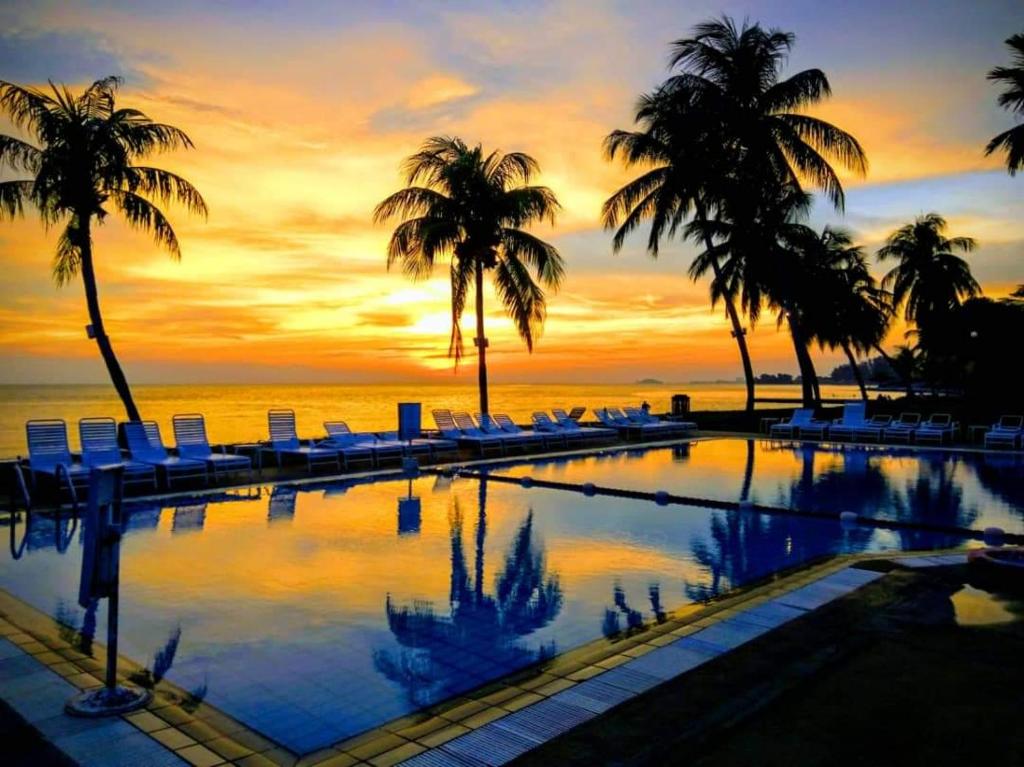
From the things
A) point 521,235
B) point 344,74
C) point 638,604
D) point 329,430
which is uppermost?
point 344,74

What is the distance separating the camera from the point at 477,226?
19031 mm

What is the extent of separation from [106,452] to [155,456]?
0.82 meters

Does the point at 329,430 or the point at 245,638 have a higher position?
the point at 329,430

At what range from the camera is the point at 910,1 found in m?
12.9

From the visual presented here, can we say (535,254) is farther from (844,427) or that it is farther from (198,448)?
(198,448)

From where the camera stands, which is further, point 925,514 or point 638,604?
point 925,514

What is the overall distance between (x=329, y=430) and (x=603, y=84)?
9.31 meters

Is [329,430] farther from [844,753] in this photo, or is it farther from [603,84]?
[844,753]

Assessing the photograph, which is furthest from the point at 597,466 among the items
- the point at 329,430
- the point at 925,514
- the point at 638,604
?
the point at 638,604

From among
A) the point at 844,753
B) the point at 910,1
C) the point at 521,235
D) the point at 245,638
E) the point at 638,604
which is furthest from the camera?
the point at 521,235

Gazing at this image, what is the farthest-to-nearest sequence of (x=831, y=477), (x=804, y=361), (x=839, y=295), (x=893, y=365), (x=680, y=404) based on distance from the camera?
(x=893, y=365) → (x=839, y=295) → (x=680, y=404) → (x=804, y=361) → (x=831, y=477)

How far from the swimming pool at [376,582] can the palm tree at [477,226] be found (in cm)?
921

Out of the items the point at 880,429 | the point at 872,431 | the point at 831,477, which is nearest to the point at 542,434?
the point at 831,477

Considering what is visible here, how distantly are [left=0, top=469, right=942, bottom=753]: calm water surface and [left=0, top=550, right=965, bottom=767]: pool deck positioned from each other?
0.22 meters
